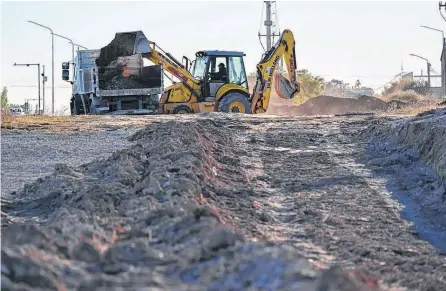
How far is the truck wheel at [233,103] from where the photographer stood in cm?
3097

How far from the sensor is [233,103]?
102ft

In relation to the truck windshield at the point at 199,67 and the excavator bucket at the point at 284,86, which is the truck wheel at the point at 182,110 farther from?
the excavator bucket at the point at 284,86

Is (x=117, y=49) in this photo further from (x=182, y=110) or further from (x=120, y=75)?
(x=182, y=110)

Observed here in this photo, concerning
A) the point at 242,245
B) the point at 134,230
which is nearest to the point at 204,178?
the point at 134,230

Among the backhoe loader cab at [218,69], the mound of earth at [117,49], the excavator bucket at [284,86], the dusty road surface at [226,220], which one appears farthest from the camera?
the excavator bucket at [284,86]

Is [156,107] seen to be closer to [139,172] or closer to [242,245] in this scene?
[139,172]

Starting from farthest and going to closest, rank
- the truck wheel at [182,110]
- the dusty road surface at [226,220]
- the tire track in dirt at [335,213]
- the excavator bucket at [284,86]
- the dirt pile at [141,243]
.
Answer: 1. the excavator bucket at [284,86]
2. the truck wheel at [182,110]
3. the tire track in dirt at [335,213]
4. the dusty road surface at [226,220]
5. the dirt pile at [141,243]

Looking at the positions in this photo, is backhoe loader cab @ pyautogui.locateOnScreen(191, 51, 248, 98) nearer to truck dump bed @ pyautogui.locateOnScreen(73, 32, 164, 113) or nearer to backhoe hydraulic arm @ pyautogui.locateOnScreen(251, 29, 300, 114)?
backhoe hydraulic arm @ pyautogui.locateOnScreen(251, 29, 300, 114)

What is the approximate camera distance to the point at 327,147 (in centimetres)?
1900

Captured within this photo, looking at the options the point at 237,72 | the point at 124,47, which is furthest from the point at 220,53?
the point at 124,47

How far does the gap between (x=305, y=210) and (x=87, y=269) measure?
626cm

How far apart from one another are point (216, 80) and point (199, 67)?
106 cm

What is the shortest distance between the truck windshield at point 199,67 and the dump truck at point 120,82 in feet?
4.15

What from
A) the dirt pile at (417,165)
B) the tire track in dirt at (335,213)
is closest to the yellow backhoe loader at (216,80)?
the dirt pile at (417,165)
